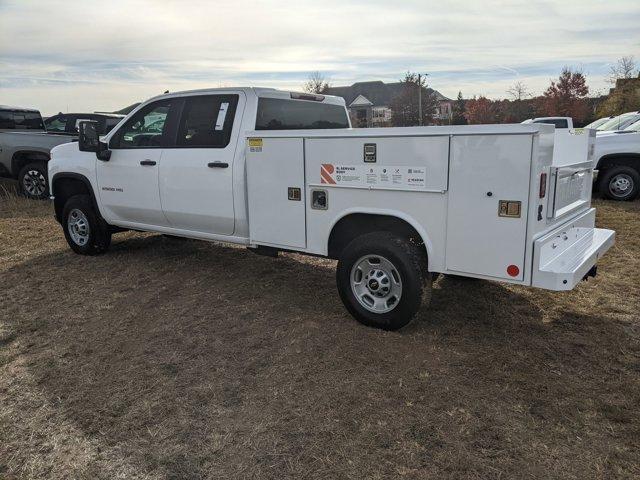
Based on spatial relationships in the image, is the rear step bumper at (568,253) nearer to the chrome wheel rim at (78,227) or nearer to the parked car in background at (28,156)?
the chrome wheel rim at (78,227)

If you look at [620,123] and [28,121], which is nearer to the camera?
[620,123]

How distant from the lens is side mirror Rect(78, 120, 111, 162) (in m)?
6.29

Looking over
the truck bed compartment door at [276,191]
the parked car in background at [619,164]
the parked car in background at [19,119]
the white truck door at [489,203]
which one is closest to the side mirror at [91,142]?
the truck bed compartment door at [276,191]

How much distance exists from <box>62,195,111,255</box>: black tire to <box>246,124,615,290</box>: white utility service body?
294 centimetres

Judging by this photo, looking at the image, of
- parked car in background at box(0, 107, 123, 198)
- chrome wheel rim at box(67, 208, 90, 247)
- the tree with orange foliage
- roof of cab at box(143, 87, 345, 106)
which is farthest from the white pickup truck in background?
the tree with orange foliage

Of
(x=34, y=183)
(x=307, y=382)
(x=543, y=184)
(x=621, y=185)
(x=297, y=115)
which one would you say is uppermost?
(x=297, y=115)

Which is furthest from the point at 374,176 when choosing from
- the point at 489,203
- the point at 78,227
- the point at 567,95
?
the point at 567,95

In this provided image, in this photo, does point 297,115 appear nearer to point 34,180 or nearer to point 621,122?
point 34,180

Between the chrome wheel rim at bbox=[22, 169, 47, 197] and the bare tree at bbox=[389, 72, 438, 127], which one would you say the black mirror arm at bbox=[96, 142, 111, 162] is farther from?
the bare tree at bbox=[389, 72, 438, 127]

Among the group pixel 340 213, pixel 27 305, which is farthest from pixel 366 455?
pixel 27 305

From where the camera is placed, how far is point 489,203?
12.3 feet

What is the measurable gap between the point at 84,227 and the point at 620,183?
9.62 metres

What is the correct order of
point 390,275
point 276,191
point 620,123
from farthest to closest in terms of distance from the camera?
point 620,123 < point 276,191 < point 390,275

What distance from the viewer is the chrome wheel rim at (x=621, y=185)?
34.8 ft
